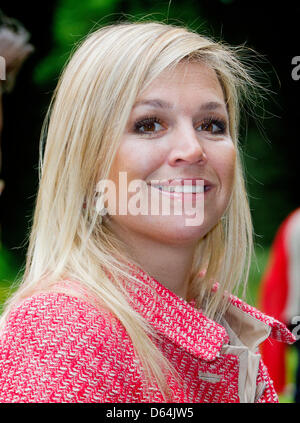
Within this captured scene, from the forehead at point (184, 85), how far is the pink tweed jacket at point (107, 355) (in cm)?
45

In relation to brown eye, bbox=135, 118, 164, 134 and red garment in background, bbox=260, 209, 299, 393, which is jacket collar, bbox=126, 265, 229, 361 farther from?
red garment in background, bbox=260, 209, 299, 393

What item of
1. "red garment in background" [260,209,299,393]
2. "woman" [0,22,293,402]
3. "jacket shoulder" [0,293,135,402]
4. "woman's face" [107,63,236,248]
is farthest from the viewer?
"red garment in background" [260,209,299,393]

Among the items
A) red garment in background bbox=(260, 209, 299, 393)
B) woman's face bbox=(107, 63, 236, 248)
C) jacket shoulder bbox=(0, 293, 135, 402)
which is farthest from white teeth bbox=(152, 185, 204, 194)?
red garment in background bbox=(260, 209, 299, 393)

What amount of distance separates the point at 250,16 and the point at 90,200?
21.8 feet

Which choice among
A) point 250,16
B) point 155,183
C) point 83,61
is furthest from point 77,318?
point 250,16

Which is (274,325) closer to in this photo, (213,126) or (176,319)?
(176,319)

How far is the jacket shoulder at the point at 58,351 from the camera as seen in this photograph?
1.33 meters

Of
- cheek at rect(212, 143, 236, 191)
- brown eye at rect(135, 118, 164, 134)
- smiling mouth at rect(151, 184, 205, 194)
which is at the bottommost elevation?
smiling mouth at rect(151, 184, 205, 194)

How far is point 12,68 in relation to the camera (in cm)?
593

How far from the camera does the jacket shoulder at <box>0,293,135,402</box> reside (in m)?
1.33

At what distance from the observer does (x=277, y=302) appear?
15.3 feet

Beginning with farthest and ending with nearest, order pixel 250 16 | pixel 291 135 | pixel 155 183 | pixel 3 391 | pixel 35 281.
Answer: pixel 291 135 → pixel 250 16 → pixel 155 183 → pixel 35 281 → pixel 3 391

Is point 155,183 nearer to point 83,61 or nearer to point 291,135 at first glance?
point 83,61

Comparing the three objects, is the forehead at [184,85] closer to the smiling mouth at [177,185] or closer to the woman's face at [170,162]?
the woman's face at [170,162]
